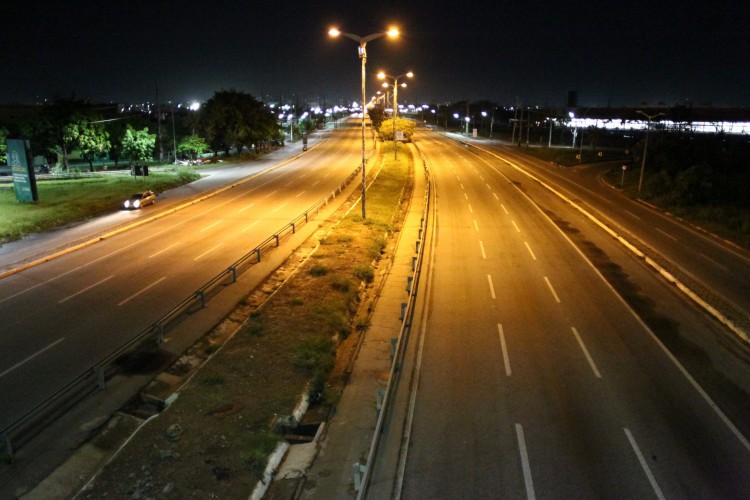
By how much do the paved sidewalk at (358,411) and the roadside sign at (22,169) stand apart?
30.6 m

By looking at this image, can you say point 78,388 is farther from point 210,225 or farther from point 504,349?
point 210,225

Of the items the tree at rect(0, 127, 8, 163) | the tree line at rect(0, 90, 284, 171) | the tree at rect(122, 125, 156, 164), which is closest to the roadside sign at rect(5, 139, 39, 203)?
the tree line at rect(0, 90, 284, 171)

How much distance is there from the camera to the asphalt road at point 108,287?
13211 mm

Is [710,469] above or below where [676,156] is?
below

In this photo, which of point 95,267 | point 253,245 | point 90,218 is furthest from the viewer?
point 90,218

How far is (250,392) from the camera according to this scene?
466 inches

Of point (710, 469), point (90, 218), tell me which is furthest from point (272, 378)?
point (90, 218)

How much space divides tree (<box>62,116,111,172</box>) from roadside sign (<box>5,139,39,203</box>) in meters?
22.7

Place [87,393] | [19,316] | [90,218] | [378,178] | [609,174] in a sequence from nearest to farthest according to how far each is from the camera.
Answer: [87,393]
[19,316]
[90,218]
[378,178]
[609,174]

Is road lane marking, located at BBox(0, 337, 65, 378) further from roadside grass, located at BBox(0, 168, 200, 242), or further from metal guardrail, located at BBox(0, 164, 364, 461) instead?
roadside grass, located at BBox(0, 168, 200, 242)

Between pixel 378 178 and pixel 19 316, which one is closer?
pixel 19 316

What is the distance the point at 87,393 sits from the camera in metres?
12.0

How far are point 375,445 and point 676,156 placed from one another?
2130 inches

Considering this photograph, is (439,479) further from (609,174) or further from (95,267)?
(609,174)
